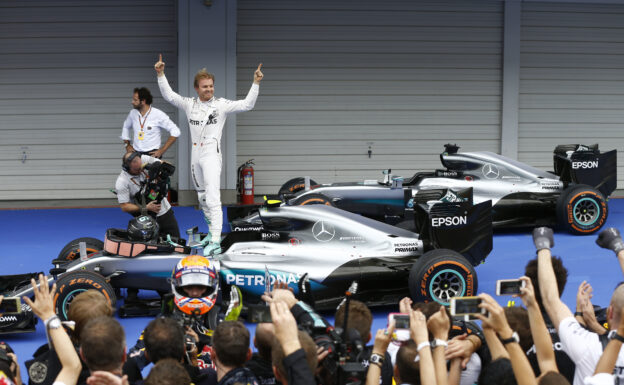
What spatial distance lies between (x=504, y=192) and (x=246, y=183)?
190 inches

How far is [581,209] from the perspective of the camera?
12.2 metres

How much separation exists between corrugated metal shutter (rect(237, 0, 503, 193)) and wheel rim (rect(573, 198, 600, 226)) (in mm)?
4189

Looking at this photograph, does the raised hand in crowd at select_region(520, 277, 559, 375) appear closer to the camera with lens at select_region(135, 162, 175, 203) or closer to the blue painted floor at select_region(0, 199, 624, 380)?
the blue painted floor at select_region(0, 199, 624, 380)

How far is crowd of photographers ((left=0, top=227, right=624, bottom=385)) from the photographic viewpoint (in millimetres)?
3969

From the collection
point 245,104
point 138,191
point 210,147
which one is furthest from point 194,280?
point 245,104

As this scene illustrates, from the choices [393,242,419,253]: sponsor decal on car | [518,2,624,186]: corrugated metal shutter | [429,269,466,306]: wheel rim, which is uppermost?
[518,2,624,186]: corrugated metal shutter

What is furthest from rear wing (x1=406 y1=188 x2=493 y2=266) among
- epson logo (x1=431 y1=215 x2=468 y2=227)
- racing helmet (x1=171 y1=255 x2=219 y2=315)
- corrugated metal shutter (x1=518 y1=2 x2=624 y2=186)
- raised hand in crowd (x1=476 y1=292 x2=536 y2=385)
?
corrugated metal shutter (x1=518 y1=2 x2=624 y2=186)

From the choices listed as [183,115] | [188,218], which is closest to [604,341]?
[188,218]

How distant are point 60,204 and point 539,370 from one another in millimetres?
12015

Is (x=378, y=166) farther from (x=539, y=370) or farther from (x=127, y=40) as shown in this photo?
(x=539, y=370)

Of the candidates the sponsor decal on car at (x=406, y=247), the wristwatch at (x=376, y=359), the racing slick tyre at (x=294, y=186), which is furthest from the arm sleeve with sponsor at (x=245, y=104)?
the wristwatch at (x=376, y=359)

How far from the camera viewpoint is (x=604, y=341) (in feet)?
13.8

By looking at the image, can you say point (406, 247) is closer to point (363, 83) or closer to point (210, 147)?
point (210, 147)

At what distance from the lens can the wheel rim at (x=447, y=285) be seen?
820 centimetres
